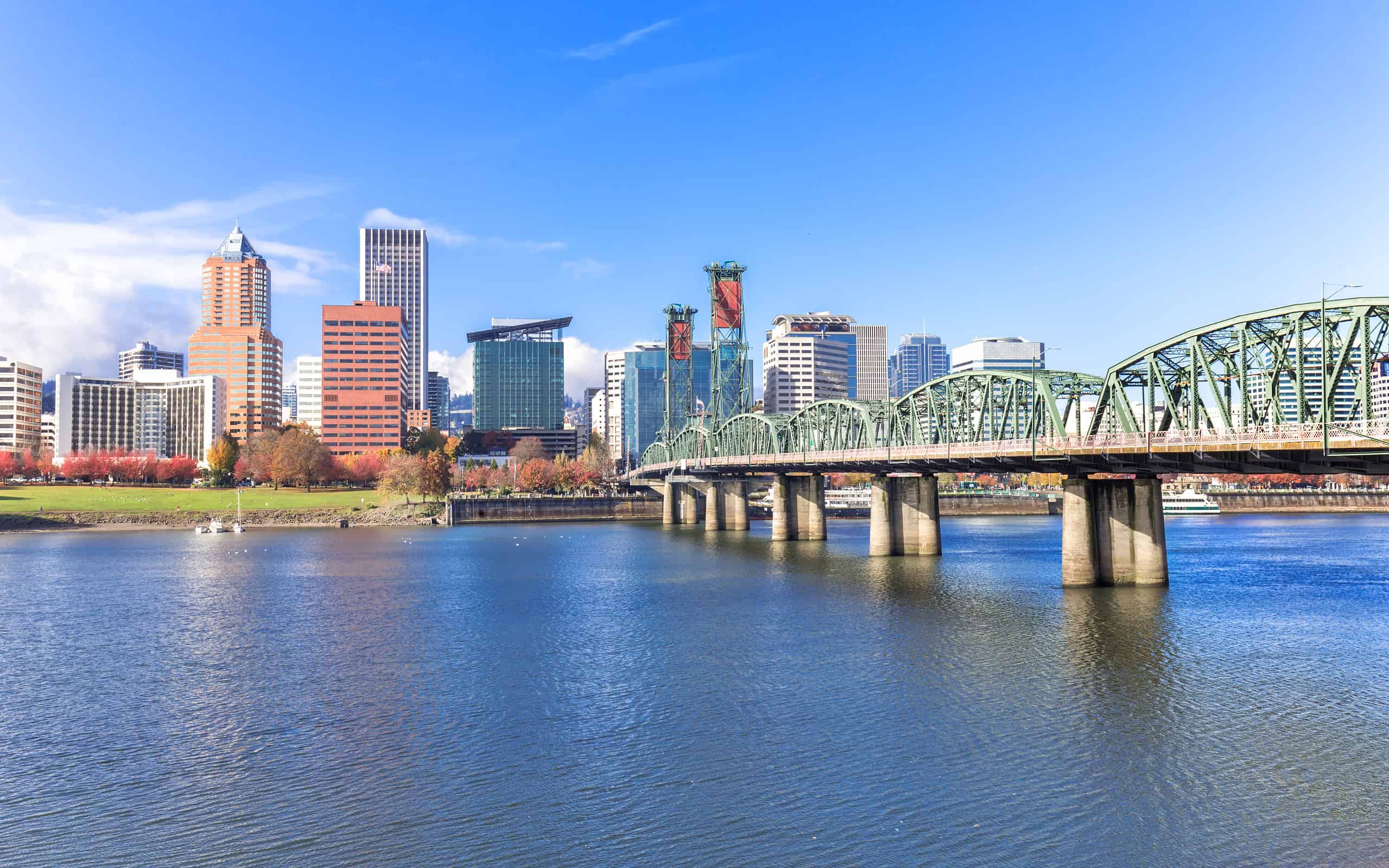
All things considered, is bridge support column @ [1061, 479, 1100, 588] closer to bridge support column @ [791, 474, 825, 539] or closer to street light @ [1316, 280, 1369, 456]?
street light @ [1316, 280, 1369, 456]

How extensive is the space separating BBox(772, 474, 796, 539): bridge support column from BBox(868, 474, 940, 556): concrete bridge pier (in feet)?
100.0

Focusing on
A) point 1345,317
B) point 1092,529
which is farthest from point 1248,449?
point 1092,529

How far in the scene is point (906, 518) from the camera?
Answer: 11244cm

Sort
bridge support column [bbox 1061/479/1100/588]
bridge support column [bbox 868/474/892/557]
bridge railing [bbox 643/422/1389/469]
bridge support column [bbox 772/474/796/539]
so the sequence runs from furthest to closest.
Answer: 1. bridge support column [bbox 772/474/796/539]
2. bridge support column [bbox 868/474/892/557]
3. bridge support column [bbox 1061/479/1100/588]
4. bridge railing [bbox 643/422/1389/469]

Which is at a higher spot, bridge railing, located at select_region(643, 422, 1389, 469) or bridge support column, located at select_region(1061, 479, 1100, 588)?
bridge railing, located at select_region(643, 422, 1389, 469)


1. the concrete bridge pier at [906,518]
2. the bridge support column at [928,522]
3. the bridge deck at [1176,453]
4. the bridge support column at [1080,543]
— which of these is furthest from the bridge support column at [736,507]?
the bridge support column at [1080,543]

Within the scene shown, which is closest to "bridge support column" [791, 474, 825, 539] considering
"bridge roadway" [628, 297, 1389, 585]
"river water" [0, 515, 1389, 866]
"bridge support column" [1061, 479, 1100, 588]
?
"bridge roadway" [628, 297, 1389, 585]

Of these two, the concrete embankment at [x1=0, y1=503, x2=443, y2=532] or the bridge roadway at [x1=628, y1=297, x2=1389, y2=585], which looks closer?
the bridge roadway at [x1=628, y1=297, x2=1389, y2=585]

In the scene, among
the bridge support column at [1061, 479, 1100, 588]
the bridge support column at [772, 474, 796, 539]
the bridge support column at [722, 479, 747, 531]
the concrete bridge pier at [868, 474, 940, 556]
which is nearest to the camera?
the bridge support column at [1061, 479, 1100, 588]

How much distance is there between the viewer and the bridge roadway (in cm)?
5562

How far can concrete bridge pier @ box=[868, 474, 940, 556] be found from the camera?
11138 cm

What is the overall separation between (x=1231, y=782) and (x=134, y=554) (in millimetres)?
124275

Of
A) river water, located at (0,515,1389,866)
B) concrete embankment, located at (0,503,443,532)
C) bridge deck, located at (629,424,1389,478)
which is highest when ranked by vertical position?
bridge deck, located at (629,424,1389,478)

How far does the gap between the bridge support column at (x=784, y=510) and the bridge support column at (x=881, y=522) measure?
3012cm
